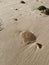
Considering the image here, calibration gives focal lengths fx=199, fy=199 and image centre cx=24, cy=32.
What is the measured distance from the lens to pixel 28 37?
17.3 ft

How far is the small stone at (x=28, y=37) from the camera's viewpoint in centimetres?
518

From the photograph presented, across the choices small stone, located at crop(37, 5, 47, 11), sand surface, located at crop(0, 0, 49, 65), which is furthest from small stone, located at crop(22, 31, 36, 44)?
small stone, located at crop(37, 5, 47, 11)

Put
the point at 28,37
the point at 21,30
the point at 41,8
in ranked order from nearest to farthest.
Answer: the point at 28,37 → the point at 21,30 → the point at 41,8

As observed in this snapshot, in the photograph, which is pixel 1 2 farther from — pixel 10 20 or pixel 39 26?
pixel 39 26

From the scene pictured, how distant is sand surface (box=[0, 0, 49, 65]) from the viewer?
4633 mm

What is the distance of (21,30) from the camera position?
5.63 m

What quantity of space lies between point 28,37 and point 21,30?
17.9 inches

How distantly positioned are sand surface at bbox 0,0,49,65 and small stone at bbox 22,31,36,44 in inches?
4.4

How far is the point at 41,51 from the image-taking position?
4879mm

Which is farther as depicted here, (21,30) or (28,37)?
(21,30)

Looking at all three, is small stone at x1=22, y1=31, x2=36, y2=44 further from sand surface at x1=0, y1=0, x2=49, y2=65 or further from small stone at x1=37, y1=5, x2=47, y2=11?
small stone at x1=37, y1=5, x2=47, y2=11

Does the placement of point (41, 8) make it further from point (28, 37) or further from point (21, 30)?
point (28, 37)

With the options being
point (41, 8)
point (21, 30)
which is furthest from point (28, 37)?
point (41, 8)

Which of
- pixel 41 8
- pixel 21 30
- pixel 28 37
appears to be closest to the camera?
pixel 28 37
